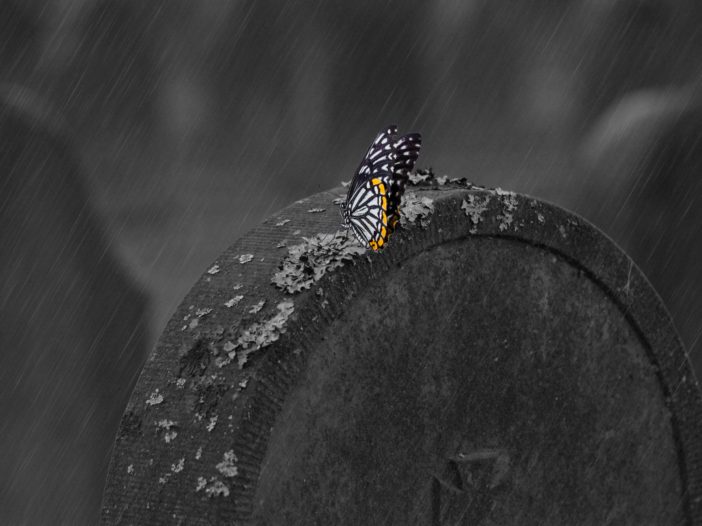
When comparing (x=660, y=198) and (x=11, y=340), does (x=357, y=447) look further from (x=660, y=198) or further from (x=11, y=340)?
(x=660, y=198)

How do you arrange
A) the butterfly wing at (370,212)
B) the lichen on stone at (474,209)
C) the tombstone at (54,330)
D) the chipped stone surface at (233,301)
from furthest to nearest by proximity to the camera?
the tombstone at (54,330), the lichen on stone at (474,209), the chipped stone surface at (233,301), the butterfly wing at (370,212)

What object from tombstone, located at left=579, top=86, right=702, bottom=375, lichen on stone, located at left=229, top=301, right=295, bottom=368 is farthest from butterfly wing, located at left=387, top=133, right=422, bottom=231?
tombstone, located at left=579, top=86, right=702, bottom=375

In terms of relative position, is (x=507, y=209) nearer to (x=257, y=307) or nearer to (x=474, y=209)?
(x=474, y=209)

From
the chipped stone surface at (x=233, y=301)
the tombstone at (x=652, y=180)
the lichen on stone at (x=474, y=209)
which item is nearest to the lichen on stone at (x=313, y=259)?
the chipped stone surface at (x=233, y=301)

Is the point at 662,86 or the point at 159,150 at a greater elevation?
the point at 662,86

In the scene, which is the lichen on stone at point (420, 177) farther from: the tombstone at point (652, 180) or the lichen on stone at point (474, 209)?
the tombstone at point (652, 180)

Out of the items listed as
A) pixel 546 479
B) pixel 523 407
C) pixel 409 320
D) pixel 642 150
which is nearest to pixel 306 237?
pixel 409 320

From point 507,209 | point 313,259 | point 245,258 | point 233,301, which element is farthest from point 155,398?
point 507,209
